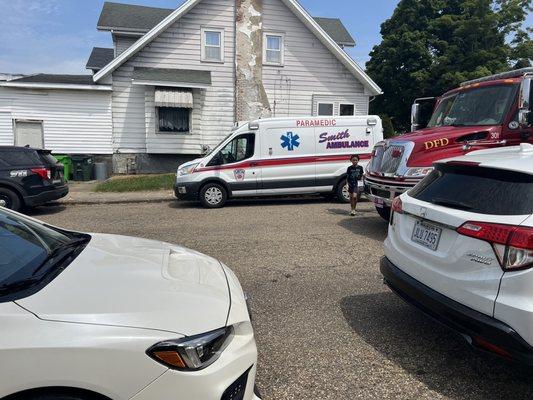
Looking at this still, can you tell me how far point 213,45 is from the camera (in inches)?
731

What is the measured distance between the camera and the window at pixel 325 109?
1977 centimetres

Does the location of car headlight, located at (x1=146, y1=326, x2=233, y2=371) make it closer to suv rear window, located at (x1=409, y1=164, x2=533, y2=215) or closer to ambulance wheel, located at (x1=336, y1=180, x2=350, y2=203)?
suv rear window, located at (x1=409, y1=164, x2=533, y2=215)

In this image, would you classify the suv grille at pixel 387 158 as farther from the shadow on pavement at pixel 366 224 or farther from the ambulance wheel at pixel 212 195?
the ambulance wheel at pixel 212 195

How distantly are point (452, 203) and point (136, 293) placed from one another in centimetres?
247

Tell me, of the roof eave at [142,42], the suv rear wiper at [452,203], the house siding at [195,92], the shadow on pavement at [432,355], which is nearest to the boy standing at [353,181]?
the shadow on pavement at [432,355]

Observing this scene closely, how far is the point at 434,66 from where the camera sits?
3122cm

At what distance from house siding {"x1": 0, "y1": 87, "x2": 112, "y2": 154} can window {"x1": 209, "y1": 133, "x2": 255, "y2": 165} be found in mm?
8232

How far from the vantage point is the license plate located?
3.54m

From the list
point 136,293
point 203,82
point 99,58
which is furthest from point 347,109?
point 136,293

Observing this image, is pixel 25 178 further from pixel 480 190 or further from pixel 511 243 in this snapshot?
pixel 511 243

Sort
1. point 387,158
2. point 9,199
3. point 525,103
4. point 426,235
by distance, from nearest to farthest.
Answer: point 426,235
point 525,103
point 387,158
point 9,199

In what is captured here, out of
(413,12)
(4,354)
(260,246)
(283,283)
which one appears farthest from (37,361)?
(413,12)

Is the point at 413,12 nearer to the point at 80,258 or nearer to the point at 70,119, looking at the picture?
the point at 70,119

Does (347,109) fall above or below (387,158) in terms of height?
above
